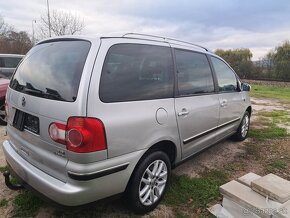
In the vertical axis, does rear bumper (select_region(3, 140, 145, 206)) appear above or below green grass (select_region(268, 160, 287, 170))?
above

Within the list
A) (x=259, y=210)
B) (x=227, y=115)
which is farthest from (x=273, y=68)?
(x=259, y=210)

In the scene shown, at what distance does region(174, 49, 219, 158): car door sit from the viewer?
120 inches

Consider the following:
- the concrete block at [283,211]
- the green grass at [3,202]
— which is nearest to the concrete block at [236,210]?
the concrete block at [283,211]

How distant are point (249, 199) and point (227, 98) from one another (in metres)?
1.94

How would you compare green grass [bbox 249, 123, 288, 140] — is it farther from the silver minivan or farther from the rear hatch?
the rear hatch

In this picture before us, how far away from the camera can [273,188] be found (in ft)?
8.57

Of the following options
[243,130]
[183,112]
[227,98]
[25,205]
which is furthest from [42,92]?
[243,130]

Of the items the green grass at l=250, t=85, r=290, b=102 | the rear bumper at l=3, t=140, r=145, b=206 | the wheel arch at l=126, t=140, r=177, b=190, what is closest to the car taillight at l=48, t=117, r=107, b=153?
the rear bumper at l=3, t=140, r=145, b=206

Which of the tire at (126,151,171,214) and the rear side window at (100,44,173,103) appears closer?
the rear side window at (100,44,173,103)

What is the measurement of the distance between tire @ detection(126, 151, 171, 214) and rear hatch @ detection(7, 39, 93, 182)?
0.71 metres

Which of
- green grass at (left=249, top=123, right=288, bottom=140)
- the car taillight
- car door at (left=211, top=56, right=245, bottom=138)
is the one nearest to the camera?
the car taillight

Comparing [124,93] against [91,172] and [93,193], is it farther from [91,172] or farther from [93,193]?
[93,193]

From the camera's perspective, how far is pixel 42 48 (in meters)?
2.75

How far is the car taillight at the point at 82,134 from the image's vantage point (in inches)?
80.5
